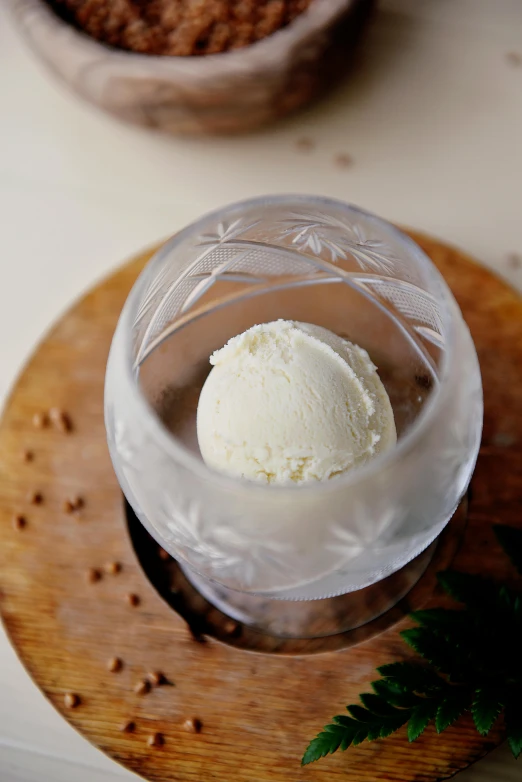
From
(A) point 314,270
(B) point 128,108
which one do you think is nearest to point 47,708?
(A) point 314,270

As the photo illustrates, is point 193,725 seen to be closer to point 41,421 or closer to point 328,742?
point 328,742

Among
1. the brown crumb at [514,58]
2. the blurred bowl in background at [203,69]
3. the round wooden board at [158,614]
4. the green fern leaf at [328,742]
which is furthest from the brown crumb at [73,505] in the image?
the brown crumb at [514,58]

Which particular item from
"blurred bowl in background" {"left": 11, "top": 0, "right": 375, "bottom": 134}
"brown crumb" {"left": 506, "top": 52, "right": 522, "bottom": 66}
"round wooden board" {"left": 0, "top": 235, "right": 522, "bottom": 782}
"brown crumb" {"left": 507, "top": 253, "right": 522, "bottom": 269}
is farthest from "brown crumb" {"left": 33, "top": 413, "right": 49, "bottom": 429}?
"brown crumb" {"left": 506, "top": 52, "right": 522, "bottom": 66}

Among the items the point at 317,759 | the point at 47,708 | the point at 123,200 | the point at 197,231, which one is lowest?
the point at 47,708

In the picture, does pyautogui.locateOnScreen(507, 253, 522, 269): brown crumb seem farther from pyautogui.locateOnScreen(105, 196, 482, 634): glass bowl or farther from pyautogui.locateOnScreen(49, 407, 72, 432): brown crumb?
pyautogui.locateOnScreen(49, 407, 72, 432): brown crumb

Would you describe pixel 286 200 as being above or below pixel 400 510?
above

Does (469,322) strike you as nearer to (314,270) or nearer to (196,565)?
(314,270)
